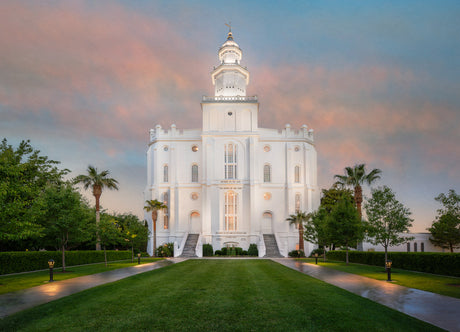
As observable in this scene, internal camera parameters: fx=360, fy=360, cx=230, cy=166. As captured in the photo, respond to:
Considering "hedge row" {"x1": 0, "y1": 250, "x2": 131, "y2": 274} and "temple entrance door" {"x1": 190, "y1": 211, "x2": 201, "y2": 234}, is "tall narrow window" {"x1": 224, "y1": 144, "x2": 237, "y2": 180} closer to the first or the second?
"temple entrance door" {"x1": 190, "y1": 211, "x2": 201, "y2": 234}

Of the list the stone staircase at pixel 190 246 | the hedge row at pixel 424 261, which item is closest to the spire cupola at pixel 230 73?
the stone staircase at pixel 190 246

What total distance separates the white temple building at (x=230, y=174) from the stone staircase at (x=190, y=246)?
0.89 ft

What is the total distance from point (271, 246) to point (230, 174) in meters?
11.4

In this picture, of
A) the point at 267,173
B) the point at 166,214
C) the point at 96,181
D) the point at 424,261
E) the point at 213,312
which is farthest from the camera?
the point at 267,173

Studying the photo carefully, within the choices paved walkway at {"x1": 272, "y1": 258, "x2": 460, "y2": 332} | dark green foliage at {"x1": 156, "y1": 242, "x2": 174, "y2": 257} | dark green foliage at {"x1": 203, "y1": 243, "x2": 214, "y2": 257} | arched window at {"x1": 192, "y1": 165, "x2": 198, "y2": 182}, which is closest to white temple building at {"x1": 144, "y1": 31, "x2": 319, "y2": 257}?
arched window at {"x1": 192, "y1": 165, "x2": 198, "y2": 182}

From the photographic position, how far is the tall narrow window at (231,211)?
49156 millimetres

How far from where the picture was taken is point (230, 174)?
50.7 metres

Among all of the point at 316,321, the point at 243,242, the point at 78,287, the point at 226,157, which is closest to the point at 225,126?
the point at 226,157

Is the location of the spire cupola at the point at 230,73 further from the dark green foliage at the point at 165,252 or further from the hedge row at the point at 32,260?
the hedge row at the point at 32,260

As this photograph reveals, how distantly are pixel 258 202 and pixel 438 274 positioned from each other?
99.4ft

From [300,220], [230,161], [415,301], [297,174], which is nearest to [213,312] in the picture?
[415,301]

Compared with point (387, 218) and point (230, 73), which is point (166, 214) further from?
Answer: point (387, 218)

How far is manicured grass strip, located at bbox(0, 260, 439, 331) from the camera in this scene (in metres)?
8.23

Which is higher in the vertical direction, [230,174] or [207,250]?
[230,174]
